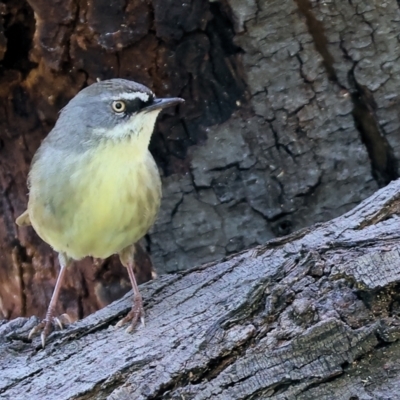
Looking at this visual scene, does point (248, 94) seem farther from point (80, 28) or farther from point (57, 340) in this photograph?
point (57, 340)

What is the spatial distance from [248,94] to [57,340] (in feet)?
5.42

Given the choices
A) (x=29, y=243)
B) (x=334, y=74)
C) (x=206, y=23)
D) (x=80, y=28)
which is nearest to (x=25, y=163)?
(x=29, y=243)

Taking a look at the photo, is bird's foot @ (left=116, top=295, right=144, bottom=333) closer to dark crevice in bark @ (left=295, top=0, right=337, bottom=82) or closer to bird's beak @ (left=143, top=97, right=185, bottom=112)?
bird's beak @ (left=143, top=97, right=185, bottom=112)

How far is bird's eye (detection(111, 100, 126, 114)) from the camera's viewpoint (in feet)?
10.5

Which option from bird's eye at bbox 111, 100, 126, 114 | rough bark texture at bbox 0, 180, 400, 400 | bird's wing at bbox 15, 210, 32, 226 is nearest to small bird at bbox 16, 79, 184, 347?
bird's eye at bbox 111, 100, 126, 114

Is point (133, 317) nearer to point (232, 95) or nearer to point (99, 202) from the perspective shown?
point (99, 202)

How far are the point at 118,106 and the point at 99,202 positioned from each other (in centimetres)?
46

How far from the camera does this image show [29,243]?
431cm

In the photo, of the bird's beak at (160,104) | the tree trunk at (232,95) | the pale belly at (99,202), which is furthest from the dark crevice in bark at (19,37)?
the bird's beak at (160,104)

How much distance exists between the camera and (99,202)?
10.4ft

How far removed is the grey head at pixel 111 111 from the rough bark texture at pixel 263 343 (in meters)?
0.87

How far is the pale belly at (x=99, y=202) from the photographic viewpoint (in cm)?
317

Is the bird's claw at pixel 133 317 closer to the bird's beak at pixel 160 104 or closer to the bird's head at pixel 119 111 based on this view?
the bird's head at pixel 119 111

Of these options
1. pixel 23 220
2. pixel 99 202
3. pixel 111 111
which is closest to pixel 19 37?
pixel 111 111
